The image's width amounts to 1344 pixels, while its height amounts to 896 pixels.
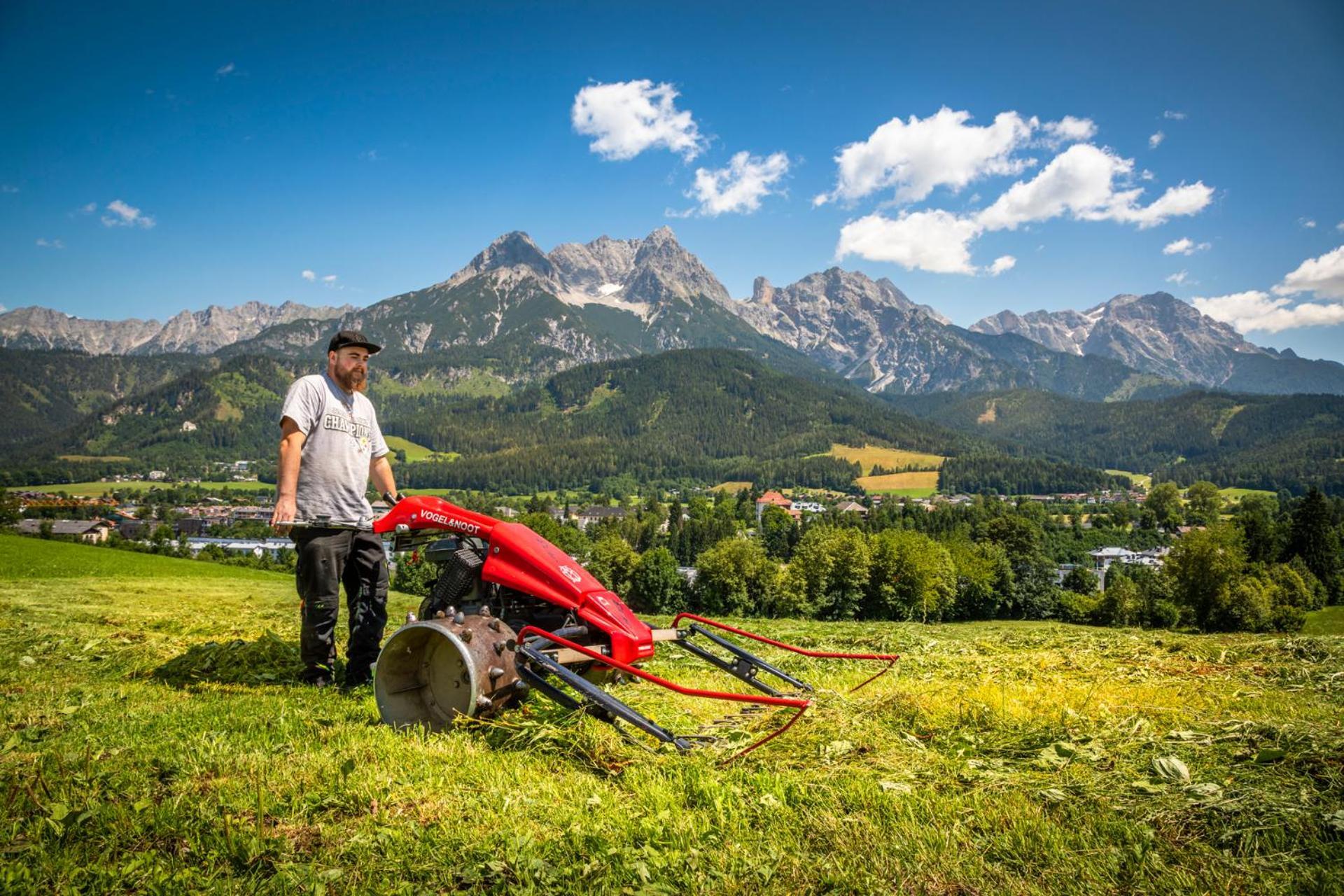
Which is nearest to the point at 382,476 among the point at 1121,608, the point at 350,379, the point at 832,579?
the point at 350,379

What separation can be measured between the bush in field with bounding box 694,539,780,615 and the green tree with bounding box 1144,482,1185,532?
121948 mm

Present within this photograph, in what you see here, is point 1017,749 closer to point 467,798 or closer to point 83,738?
point 467,798

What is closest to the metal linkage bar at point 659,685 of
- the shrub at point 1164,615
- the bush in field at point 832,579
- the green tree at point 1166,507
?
the shrub at point 1164,615

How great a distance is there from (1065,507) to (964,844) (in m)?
191

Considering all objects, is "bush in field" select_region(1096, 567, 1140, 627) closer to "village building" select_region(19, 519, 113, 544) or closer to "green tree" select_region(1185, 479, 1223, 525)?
"village building" select_region(19, 519, 113, 544)

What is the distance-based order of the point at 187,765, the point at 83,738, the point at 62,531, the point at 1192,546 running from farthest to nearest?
the point at 62,531 < the point at 1192,546 < the point at 83,738 < the point at 187,765

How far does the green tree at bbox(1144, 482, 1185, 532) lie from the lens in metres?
138

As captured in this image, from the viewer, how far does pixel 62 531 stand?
250 feet

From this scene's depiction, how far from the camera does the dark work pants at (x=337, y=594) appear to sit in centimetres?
633

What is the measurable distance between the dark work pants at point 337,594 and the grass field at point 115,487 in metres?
187

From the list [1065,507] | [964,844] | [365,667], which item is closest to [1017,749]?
[964,844]

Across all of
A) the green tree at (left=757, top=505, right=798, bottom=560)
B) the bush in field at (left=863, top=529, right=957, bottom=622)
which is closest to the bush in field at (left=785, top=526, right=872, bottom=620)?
the bush in field at (left=863, top=529, right=957, bottom=622)

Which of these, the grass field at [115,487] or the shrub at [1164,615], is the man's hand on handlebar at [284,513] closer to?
the shrub at [1164,615]

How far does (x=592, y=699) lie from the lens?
4348 millimetres
